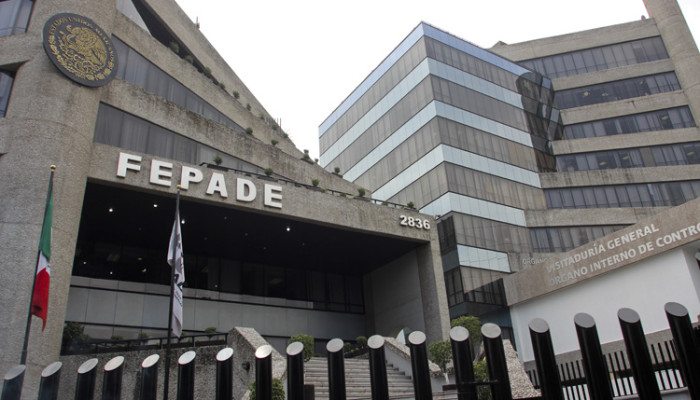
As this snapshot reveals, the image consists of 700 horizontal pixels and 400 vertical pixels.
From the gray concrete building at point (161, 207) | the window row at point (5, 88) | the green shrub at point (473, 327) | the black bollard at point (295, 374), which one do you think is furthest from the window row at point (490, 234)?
the black bollard at point (295, 374)

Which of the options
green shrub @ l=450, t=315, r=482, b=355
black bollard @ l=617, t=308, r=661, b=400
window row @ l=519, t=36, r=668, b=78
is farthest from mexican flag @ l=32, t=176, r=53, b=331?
window row @ l=519, t=36, r=668, b=78

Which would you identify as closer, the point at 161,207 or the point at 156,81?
the point at 161,207

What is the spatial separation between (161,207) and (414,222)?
13.9 meters

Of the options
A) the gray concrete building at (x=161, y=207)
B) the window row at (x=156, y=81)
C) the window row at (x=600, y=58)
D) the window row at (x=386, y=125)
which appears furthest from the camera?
the window row at (x=600, y=58)

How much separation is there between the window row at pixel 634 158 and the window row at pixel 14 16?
46.4 m

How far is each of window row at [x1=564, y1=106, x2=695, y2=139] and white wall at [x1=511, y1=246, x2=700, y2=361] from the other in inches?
1131

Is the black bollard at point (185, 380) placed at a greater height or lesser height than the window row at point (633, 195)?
lesser

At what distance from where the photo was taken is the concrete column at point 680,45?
56250mm

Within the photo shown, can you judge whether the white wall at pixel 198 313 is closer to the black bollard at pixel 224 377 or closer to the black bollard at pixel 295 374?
the black bollard at pixel 224 377

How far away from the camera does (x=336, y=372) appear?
604cm

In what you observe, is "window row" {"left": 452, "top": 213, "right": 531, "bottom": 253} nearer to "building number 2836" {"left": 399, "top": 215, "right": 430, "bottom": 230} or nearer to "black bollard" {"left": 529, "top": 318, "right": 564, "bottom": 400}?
"building number 2836" {"left": 399, "top": 215, "right": 430, "bottom": 230}

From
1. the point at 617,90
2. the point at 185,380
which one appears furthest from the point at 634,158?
the point at 185,380

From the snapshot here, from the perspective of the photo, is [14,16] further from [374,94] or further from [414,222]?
[374,94]

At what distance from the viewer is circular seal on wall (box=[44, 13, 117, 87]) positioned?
2219cm
